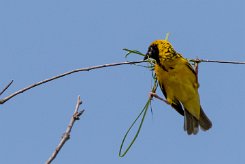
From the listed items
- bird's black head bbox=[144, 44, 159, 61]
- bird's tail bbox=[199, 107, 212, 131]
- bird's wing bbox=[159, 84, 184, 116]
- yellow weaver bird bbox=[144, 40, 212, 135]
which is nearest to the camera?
bird's black head bbox=[144, 44, 159, 61]

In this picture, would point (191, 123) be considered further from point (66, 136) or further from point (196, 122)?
point (66, 136)

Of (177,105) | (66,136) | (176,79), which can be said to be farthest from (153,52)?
(66,136)

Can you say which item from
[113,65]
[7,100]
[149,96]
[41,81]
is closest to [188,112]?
[149,96]

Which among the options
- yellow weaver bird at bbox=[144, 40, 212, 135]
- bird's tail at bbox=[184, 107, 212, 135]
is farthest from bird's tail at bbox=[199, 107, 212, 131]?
yellow weaver bird at bbox=[144, 40, 212, 135]

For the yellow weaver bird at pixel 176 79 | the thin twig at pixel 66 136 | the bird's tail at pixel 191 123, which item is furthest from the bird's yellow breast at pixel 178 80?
the thin twig at pixel 66 136

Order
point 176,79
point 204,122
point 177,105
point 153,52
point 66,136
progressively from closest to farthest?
point 66,136, point 153,52, point 176,79, point 177,105, point 204,122

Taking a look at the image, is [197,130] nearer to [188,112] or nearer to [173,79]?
[188,112]

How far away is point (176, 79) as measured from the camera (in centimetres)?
558

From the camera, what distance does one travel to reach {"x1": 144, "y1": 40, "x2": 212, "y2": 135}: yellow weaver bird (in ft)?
17.7

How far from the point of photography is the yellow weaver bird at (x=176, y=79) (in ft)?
17.7

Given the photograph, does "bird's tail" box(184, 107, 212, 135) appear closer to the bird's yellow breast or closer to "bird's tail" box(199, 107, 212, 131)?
"bird's tail" box(199, 107, 212, 131)

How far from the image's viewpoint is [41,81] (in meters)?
2.66

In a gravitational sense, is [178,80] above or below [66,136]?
above

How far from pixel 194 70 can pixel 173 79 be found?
10.4 inches
